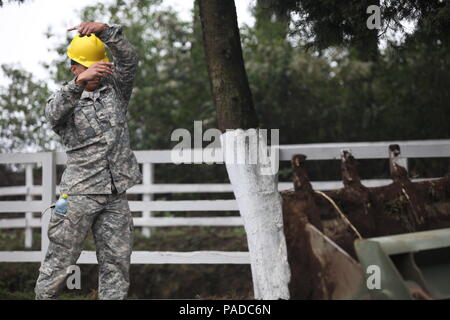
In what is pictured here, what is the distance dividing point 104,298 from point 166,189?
630 cm

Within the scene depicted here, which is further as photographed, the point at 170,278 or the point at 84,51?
the point at 170,278

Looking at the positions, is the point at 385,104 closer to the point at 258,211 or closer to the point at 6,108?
the point at 6,108

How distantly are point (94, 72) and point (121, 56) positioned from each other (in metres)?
0.42

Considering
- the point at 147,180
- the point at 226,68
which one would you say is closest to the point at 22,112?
the point at 147,180

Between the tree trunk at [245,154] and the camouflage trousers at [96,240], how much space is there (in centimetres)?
125

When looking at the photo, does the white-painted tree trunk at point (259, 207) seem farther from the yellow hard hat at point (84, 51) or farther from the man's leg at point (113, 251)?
the yellow hard hat at point (84, 51)

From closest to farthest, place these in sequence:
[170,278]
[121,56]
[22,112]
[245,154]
→ [121,56] → [245,154] → [170,278] → [22,112]

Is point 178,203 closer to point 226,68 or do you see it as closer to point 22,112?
point 226,68

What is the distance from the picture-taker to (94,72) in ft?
15.5

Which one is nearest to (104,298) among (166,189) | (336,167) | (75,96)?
(75,96)

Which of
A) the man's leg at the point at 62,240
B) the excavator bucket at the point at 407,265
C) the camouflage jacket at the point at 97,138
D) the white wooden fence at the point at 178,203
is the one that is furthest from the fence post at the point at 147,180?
the excavator bucket at the point at 407,265

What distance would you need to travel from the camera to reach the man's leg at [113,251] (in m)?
4.86

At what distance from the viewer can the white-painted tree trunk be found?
564 centimetres

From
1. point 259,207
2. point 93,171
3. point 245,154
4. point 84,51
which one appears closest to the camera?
point 93,171
